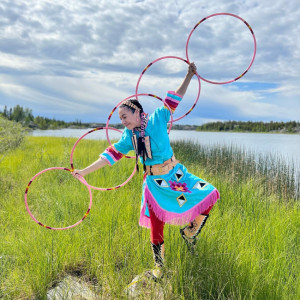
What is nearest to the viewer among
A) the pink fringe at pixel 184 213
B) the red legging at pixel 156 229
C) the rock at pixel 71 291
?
the rock at pixel 71 291

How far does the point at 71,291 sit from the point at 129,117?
169 cm

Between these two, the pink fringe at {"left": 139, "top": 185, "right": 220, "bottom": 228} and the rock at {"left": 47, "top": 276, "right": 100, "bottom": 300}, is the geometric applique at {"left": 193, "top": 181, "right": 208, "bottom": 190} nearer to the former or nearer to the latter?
the pink fringe at {"left": 139, "top": 185, "right": 220, "bottom": 228}

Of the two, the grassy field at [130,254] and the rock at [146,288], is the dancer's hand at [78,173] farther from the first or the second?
the rock at [146,288]

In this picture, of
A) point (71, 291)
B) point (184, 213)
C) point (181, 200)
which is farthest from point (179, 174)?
point (71, 291)

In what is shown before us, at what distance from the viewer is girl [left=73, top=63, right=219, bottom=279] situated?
271 cm

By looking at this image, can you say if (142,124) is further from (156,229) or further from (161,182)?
(156,229)

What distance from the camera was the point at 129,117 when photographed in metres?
2.75

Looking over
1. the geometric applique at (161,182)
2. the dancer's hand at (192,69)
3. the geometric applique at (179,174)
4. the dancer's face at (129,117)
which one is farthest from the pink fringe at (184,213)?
the dancer's hand at (192,69)

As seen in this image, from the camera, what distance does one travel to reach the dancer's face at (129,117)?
2.75 metres

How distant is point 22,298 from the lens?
8.97 ft

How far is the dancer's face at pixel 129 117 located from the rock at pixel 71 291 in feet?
5.18

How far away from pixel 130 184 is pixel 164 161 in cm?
282

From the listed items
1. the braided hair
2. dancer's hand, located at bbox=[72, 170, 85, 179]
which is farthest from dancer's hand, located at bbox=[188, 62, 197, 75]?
dancer's hand, located at bbox=[72, 170, 85, 179]

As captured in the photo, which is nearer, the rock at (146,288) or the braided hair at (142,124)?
the rock at (146,288)
